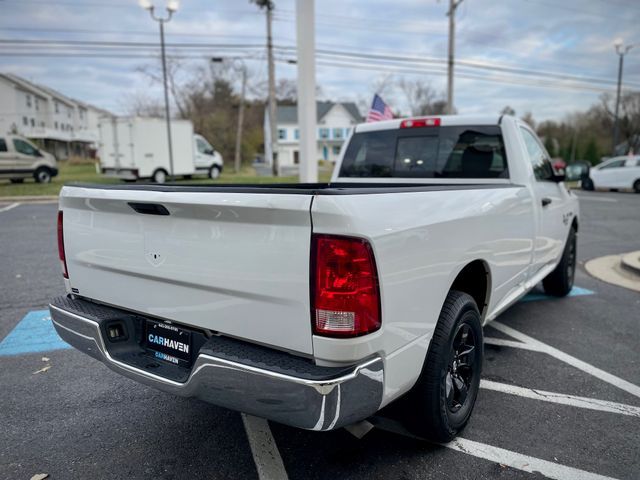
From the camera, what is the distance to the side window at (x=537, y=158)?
408 centimetres

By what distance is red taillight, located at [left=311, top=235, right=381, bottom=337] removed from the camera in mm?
1735

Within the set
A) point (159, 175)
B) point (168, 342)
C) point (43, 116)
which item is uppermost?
point (43, 116)

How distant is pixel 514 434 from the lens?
264 centimetres

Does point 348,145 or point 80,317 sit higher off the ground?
point 348,145

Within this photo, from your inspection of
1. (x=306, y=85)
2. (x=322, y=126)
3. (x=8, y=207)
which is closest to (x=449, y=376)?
(x=306, y=85)

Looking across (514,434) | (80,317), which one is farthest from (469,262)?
(80,317)

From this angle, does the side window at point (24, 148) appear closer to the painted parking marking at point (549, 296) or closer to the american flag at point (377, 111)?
the american flag at point (377, 111)

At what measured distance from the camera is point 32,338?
13.3ft

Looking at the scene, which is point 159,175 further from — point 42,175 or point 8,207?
point 8,207

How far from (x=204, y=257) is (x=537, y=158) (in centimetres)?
355

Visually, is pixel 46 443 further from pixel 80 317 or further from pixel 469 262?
pixel 469 262

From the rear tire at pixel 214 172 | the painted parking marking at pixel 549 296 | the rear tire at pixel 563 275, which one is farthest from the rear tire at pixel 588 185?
the rear tire at pixel 563 275

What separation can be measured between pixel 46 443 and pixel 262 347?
1588 mm

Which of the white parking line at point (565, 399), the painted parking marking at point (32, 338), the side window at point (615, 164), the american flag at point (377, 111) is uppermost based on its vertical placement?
the american flag at point (377, 111)
